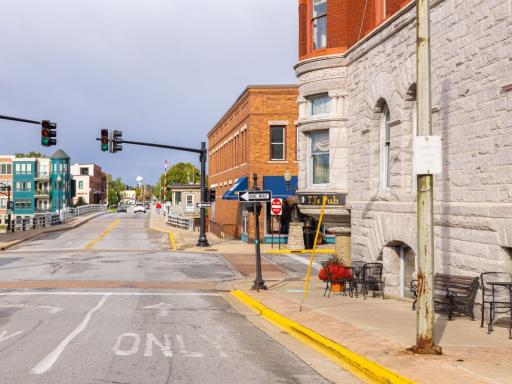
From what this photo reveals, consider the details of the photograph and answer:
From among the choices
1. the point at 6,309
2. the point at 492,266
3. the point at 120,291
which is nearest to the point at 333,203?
the point at 120,291

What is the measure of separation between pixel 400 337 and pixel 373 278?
605 cm

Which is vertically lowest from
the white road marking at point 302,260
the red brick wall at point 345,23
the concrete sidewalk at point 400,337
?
the white road marking at point 302,260

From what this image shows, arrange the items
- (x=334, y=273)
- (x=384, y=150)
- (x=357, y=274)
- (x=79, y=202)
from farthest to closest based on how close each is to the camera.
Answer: (x=79, y=202), (x=334, y=273), (x=357, y=274), (x=384, y=150)

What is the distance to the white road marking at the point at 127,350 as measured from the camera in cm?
981

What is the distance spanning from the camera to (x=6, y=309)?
14.8 metres

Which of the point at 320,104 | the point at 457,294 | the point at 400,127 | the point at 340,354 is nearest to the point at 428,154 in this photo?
the point at 340,354

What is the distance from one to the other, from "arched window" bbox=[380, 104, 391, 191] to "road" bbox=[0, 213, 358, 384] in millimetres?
5185

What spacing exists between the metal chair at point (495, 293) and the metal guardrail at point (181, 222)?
4119 cm

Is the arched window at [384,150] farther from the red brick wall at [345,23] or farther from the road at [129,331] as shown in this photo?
the road at [129,331]

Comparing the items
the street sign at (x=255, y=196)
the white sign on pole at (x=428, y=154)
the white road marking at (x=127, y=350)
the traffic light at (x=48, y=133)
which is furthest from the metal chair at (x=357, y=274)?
the traffic light at (x=48, y=133)

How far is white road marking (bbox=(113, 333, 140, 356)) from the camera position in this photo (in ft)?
32.2

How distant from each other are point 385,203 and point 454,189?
10.7 feet

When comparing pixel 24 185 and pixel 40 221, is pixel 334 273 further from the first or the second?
pixel 24 185

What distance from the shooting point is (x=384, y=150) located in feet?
54.7
